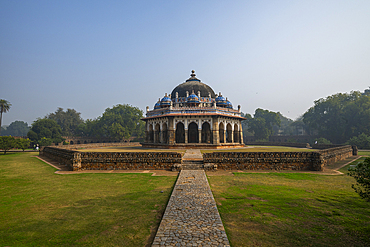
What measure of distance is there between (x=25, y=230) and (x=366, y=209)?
1075cm

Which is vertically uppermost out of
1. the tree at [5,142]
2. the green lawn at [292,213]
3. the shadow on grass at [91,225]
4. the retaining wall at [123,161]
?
the tree at [5,142]

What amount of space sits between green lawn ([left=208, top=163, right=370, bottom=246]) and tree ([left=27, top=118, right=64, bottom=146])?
5069 centimetres

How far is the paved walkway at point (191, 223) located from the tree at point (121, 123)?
49013mm

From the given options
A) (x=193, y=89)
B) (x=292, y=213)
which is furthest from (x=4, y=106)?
(x=292, y=213)

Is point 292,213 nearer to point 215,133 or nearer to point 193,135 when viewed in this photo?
point 215,133

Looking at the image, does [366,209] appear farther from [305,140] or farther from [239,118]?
[305,140]

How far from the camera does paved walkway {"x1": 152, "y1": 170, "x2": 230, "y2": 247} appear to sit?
14.9ft

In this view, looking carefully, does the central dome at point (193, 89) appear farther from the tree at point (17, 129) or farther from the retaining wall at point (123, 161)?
the tree at point (17, 129)

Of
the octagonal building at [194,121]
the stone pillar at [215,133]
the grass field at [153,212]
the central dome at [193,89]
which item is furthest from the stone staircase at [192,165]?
the central dome at [193,89]

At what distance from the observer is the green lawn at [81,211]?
496 cm

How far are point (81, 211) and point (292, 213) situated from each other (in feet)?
23.3

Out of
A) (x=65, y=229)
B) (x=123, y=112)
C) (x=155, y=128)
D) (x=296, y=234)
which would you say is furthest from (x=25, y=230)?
(x=123, y=112)

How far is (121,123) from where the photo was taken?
59.7 metres

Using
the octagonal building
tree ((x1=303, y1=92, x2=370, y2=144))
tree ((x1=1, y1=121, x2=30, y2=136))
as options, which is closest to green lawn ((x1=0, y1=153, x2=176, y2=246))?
the octagonal building
